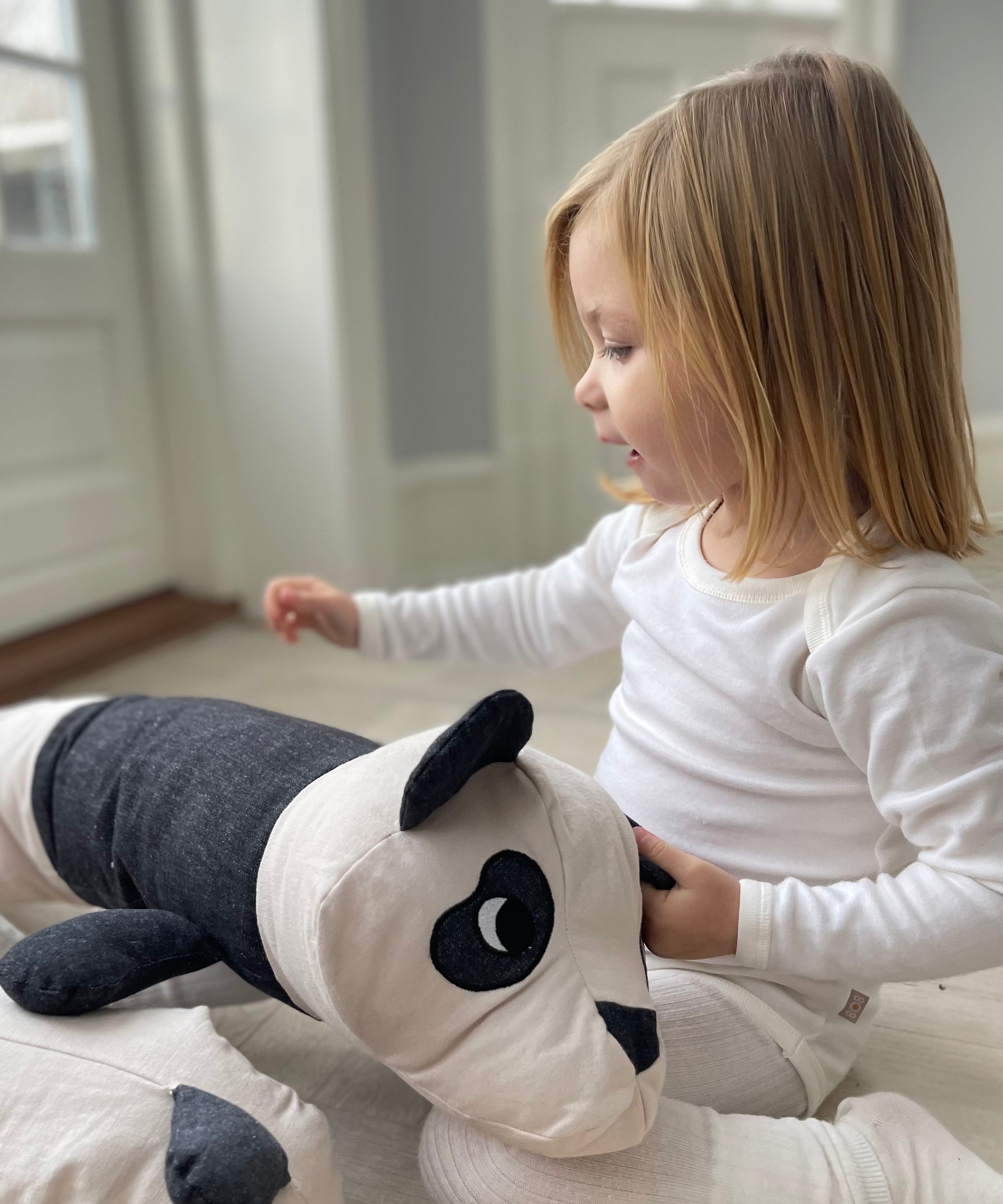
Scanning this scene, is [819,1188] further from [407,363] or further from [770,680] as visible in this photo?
[407,363]

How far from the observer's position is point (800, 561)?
517 millimetres

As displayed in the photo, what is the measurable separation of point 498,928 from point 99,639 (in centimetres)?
109

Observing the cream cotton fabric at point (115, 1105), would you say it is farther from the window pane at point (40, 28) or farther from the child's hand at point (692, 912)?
the window pane at point (40, 28)

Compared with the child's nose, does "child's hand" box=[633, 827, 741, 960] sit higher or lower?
lower

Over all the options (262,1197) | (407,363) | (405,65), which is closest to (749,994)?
(262,1197)

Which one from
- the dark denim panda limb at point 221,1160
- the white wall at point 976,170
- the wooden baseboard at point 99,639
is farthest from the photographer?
the wooden baseboard at point 99,639

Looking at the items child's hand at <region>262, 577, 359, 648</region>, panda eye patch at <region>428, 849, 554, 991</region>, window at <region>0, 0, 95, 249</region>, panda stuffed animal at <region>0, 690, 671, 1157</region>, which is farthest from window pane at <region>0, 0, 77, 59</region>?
panda eye patch at <region>428, 849, 554, 991</region>

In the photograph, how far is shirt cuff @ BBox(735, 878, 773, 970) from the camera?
471 millimetres

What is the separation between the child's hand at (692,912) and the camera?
47 centimetres

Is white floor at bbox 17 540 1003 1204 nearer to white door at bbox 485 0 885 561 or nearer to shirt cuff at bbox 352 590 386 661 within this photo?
shirt cuff at bbox 352 590 386 661

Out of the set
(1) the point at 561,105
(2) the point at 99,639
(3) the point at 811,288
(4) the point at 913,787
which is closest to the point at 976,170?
(3) the point at 811,288

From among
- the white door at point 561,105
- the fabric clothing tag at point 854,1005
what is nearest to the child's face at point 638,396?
the fabric clothing tag at point 854,1005

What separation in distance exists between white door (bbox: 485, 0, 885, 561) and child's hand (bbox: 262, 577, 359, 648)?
3.45ft

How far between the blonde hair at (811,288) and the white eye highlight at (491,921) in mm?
202
